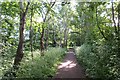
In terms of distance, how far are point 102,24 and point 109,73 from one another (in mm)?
6030

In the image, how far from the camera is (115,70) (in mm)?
6828

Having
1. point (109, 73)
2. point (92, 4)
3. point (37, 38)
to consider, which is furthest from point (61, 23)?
point (109, 73)

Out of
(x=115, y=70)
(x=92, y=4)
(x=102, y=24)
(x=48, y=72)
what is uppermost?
(x=92, y=4)

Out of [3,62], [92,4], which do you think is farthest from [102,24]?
[3,62]

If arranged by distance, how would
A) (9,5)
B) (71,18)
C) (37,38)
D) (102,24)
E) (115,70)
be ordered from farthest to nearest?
(71,18) < (37,38) < (102,24) < (9,5) < (115,70)

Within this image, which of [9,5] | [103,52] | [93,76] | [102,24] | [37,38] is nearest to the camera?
[103,52]

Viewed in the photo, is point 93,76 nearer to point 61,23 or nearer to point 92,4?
point 92,4

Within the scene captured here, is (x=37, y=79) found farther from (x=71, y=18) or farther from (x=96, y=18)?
(x=71, y=18)

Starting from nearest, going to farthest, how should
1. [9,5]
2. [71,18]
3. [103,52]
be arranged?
[103,52] < [9,5] < [71,18]

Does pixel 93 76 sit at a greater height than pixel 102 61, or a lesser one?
lesser

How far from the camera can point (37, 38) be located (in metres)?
33.2

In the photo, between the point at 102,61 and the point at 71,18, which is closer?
the point at 102,61

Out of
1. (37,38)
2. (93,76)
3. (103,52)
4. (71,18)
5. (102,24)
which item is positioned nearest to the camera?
(103,52)

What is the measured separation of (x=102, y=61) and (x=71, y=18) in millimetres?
28700
